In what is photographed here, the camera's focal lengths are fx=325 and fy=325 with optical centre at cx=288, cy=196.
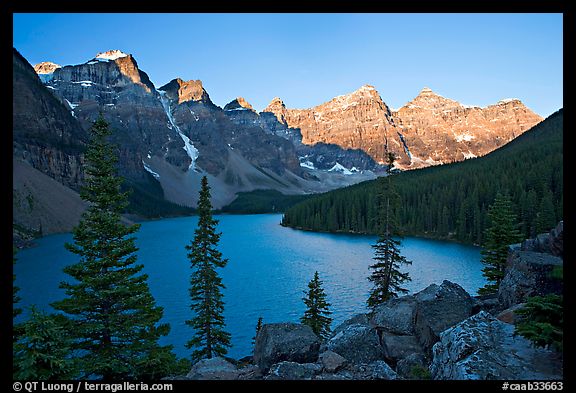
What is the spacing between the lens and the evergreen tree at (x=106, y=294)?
12016mm

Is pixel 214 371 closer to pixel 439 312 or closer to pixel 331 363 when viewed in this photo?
pixel 331 363

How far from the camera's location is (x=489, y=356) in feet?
20.5

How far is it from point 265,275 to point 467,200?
63.4m

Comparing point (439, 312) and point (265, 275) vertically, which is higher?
point (439, 312)

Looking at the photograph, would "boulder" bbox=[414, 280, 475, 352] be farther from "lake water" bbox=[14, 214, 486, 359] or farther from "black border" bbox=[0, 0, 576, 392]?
"lake water" bbox=[14, 214, 486, 359]

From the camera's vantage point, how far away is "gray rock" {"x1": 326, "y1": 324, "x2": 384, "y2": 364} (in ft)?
38.8

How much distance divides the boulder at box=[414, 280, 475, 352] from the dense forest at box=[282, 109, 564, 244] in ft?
162

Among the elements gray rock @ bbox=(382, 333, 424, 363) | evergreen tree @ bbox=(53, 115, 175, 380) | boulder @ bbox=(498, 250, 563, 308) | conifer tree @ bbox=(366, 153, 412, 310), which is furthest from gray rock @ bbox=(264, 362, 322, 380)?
conifer tree @ bbox=(366, 153, 412, 310)

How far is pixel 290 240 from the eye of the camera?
91.2 metres

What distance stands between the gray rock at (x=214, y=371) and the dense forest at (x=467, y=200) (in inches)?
2183
